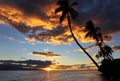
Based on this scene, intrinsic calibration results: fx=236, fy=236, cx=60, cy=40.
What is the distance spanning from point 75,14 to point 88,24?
66.6ft

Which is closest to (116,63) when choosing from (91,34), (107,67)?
(107,67)

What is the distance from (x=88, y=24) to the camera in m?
64.0

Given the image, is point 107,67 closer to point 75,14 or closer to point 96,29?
point 96,29

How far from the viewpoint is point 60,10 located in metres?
43.9

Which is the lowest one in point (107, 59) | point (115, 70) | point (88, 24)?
point (115, 70)

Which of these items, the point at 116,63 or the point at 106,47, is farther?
the point at 106,47

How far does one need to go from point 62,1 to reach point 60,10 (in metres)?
1.70

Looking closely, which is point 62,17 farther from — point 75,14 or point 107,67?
point 107,67

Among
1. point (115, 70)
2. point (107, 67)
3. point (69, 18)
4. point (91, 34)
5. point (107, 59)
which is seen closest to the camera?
point (69, 18)

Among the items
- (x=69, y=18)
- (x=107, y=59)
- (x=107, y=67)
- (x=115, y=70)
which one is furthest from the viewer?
(x=107, y=59)

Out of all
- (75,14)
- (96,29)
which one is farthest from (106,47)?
(75,14)

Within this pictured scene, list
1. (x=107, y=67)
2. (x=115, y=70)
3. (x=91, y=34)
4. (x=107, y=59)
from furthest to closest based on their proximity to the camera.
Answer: (x=107, y=59), (x=107, y=67), (x=115, y=70), (x=91, y=34)

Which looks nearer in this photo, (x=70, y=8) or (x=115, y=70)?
(x=70, y=8)

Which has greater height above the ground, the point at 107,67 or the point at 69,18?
the point at 69,18
